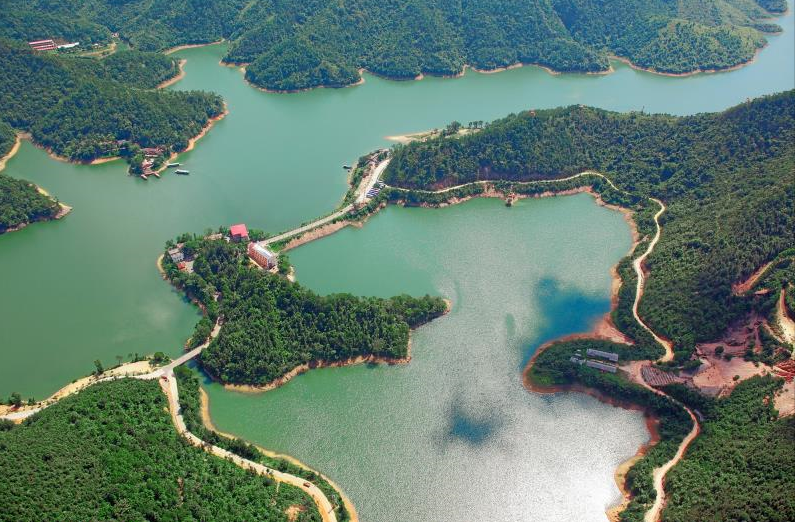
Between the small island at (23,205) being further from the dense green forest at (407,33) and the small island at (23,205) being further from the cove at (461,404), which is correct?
the dense green forest at (407,33)

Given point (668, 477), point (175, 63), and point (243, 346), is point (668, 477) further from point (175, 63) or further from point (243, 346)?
point (175, 63)

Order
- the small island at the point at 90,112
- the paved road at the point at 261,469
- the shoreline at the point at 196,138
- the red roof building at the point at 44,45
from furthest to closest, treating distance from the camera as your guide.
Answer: the red roof building at the point at 44,45 → the small island at the point at 90,112 → the shoreline at the point at 196,138 → the paved road at the point at 261,469

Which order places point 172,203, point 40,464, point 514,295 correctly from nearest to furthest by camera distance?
point 40,464
point 514,295
point 172,203

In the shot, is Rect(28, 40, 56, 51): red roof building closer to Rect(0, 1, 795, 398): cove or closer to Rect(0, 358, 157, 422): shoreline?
Rect(0, 1, 795, 398): cove

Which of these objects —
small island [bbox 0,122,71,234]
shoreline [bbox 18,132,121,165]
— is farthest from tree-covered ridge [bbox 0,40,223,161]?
small island [bbox 0,122,71,234]

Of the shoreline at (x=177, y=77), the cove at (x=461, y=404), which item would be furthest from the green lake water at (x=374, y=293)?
the shoreline at (x=177, y=77)

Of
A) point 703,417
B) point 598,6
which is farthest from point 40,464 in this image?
point 598,6
